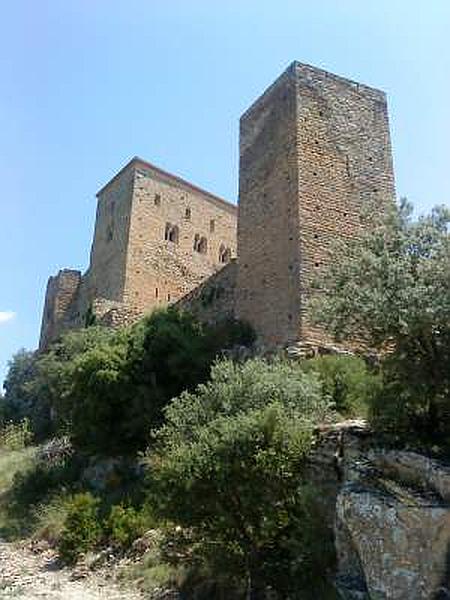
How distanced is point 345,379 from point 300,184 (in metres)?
5.79

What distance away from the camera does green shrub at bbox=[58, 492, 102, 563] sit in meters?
12.5

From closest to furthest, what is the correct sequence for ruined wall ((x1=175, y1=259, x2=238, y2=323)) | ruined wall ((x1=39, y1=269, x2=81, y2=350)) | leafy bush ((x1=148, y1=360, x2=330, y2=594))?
leafy bush ((x1=148, y1=360, x2=330, y2=594)) < ruined wall ((x1=175, y1=259, x2=238, y2=323)) < ruined wall ((x1=39, y1=269, x2=81, y2=350))

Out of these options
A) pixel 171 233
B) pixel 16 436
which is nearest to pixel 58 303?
pixel 171 233

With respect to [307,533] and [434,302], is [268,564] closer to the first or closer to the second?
[307,533]

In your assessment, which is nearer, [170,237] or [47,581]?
[47,581]

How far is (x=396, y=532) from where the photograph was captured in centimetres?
725

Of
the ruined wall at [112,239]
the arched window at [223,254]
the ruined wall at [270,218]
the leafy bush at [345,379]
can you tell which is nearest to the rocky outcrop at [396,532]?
the leafy bush at [345,379]

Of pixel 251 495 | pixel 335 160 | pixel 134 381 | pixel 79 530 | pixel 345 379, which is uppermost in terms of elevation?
pixel 335 160

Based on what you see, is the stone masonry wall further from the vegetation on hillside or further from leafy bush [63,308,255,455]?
the vegetation on hillside

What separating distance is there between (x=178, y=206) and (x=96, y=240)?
4.35m

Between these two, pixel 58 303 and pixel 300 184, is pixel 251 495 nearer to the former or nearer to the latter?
pixel 300 184

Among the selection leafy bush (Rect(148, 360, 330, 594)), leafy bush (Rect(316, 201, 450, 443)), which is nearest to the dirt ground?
leafy bush (Rect(148, 360, 330, 594))

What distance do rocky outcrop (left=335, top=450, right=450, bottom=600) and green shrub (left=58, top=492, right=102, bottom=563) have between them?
6390 millimetres

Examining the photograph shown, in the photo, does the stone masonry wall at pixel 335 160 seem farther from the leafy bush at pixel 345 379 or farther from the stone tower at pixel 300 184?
the leafy bush at pixel 345 379
